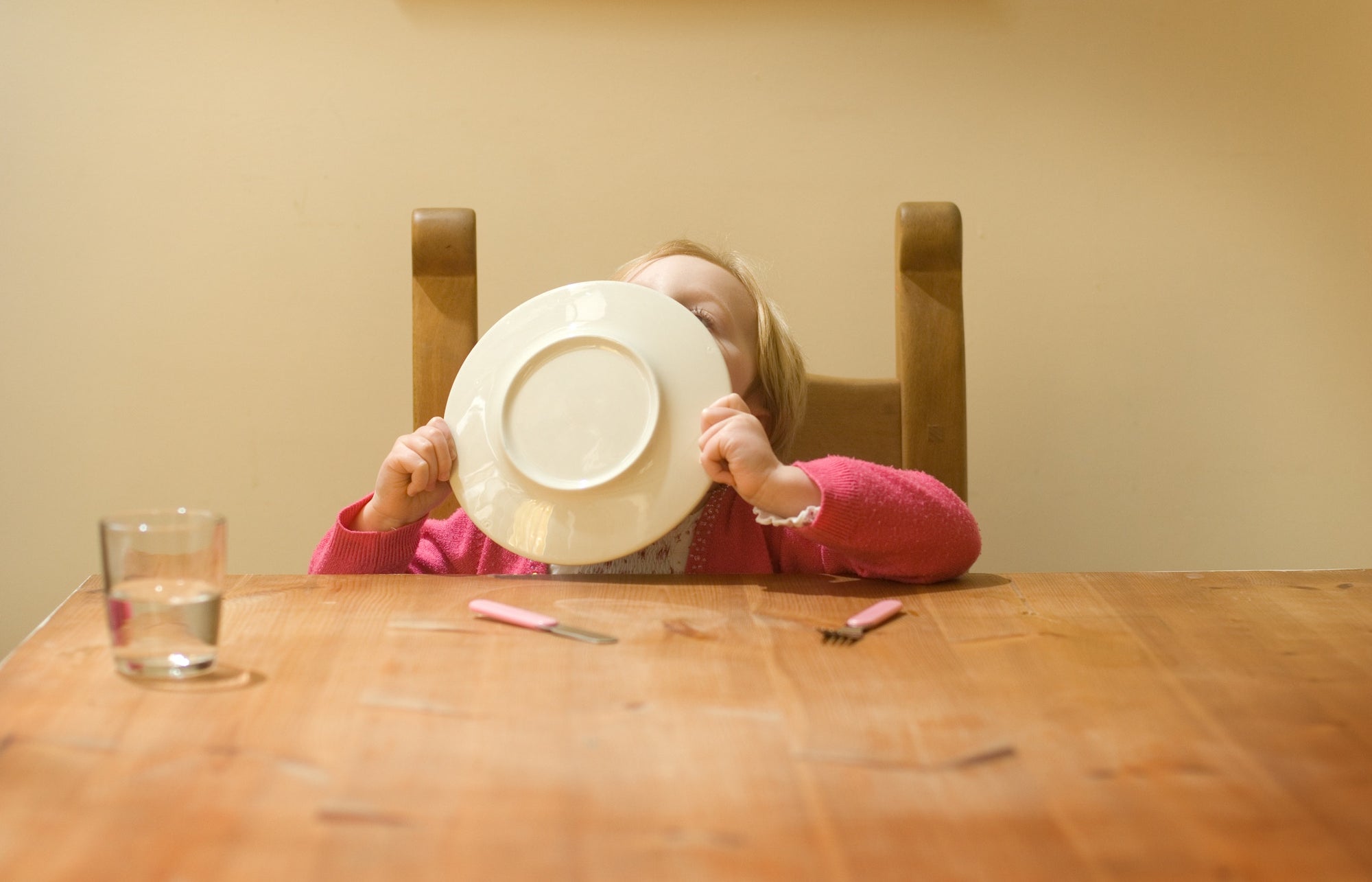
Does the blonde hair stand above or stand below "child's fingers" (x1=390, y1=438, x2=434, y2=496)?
above

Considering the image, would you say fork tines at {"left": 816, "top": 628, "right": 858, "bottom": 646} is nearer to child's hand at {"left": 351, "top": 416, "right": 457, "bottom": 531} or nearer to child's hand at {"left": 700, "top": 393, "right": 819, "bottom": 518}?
child's hand at {"left": 700, "top": 393, "right": 819, "bottom": 518}

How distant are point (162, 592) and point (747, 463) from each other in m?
0.41

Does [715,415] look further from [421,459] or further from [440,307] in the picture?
[440,307]

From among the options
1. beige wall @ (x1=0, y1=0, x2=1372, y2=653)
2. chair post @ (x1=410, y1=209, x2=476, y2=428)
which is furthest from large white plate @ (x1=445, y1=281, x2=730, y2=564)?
beige wall @ (x1=0, y1=0, x2=1372, y2=653)

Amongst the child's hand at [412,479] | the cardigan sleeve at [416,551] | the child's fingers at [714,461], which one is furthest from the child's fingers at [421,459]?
the child's fingers at [714,461]

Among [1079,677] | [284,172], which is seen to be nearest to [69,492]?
[284,172]

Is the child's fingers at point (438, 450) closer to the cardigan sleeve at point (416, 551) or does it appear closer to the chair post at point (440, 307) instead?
the cardigan sleeve at point (416, 551)

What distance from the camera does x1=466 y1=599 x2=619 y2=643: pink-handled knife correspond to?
0.67 m

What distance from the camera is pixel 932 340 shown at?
117 centimetres

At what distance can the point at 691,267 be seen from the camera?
3.66 feet

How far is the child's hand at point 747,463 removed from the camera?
841 millimetres

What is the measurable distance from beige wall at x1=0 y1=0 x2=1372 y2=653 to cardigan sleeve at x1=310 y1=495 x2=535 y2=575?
0.42 m

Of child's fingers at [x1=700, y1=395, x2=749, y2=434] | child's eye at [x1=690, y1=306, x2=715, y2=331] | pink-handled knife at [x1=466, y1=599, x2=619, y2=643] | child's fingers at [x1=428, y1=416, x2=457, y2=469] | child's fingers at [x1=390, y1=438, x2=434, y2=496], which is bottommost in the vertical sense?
pink-handled knife at [x1=466, y1=599, x2=619, y2=643]

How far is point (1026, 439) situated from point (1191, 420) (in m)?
0.22
